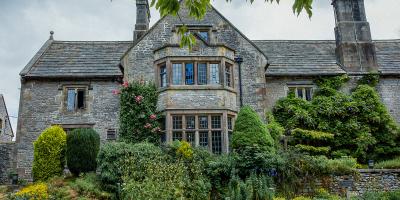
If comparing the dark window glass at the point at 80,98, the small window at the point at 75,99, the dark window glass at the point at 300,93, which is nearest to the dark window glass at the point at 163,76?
the small window at the point at 75,99

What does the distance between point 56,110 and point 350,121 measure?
588 inches

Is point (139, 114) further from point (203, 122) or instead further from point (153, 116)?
point (203, 122)

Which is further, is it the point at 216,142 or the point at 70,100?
the point at 70,100

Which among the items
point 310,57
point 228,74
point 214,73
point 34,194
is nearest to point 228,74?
point 228,74

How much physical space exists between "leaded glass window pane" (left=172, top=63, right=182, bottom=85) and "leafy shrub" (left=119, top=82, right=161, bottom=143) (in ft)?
3.20

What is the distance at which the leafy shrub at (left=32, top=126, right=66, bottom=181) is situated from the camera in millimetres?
15484

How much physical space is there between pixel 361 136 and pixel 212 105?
7.58 meters

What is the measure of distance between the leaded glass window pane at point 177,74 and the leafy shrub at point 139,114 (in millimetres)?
976

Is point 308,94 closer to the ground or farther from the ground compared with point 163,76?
closer to the ground

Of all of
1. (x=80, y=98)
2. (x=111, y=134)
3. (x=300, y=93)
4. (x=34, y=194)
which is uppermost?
(x=300, y=93)

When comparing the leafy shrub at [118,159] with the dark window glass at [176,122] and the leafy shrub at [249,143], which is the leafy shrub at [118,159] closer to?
the dark window glass at [176,122]

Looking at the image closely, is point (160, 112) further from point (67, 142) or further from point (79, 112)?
point (79, 112)

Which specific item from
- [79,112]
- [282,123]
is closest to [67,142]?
[79,112]

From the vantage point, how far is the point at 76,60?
22.4 m
